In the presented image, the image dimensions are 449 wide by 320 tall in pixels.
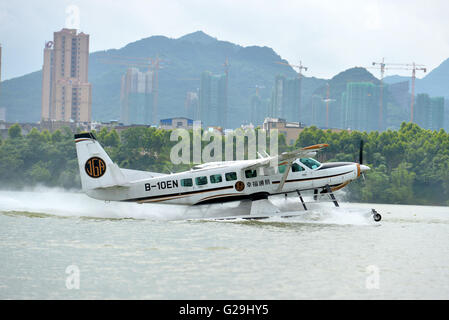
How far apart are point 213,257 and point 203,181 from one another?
26.5 ft

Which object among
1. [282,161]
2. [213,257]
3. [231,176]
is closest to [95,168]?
[231,176]

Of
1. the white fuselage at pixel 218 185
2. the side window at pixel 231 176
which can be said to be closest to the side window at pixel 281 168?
the white fuselage at pixel 218 185

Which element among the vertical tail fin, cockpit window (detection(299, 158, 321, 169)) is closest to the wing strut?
cockpit window (detection(299, 158, 321, 169))

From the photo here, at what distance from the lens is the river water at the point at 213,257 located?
1206 cm

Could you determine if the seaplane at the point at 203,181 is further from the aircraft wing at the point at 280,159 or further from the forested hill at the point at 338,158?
the forested hill at the point at 338,158

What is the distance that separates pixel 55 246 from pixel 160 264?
12.1 ft

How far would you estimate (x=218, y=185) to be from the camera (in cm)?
2370

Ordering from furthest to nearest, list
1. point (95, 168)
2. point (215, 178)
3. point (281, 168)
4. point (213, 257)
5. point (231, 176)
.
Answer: point (281, 168) → point (231, 176) → point (215, 178) → point (95, 168) → point (213, 257)

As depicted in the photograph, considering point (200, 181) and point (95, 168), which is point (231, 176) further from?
point (95, 168)

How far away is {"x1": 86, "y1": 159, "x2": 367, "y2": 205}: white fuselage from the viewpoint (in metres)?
23.3

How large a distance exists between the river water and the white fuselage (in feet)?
3.09

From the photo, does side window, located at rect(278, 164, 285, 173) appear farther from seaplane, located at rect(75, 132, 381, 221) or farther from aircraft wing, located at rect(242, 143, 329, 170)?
aircraft wing, located at rect(242, 143, 329, 170)
